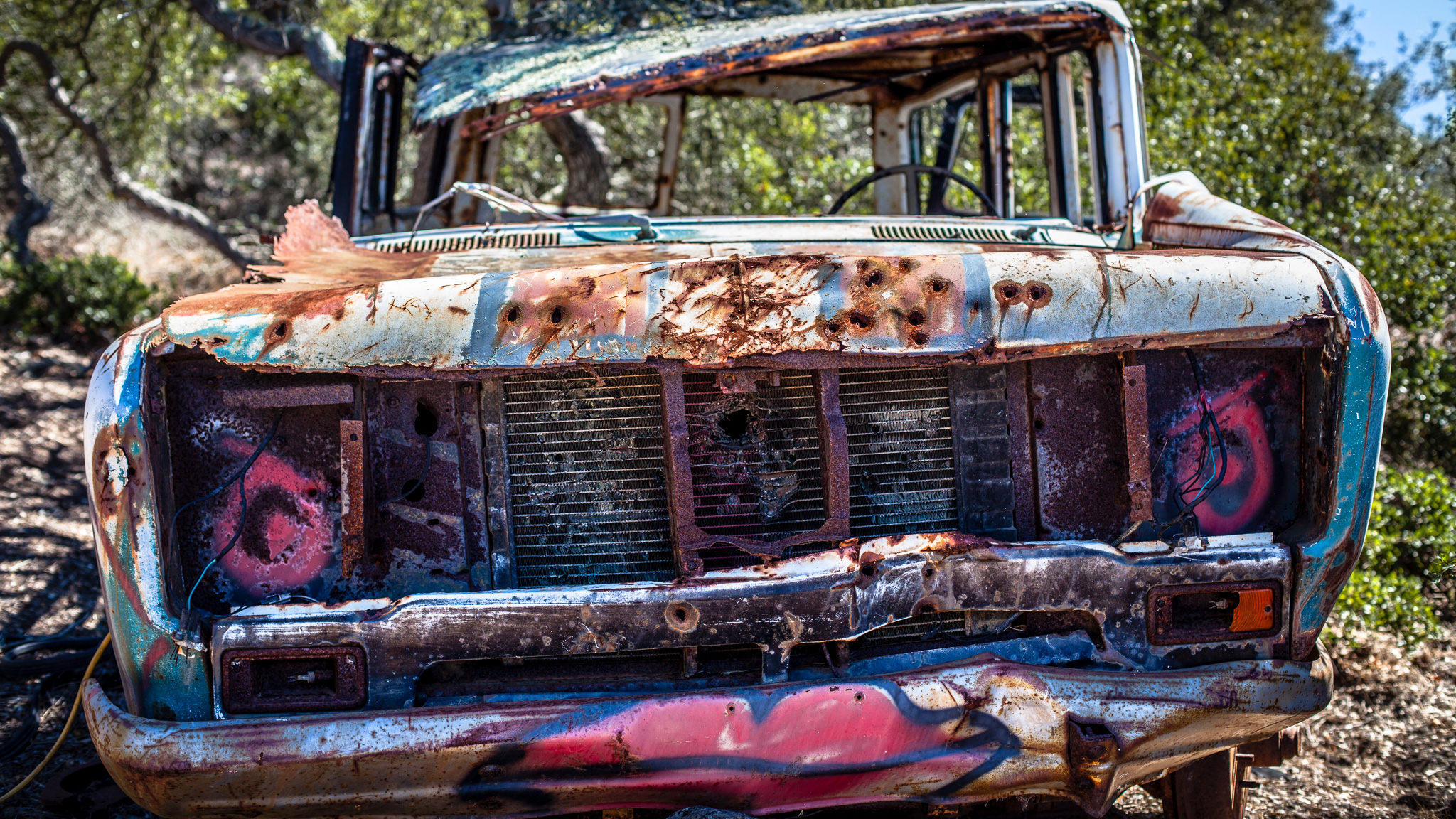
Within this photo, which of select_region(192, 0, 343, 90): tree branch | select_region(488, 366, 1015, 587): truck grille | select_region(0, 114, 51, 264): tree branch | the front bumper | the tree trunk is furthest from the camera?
select_region(0, 114, 51, 264): tree branch

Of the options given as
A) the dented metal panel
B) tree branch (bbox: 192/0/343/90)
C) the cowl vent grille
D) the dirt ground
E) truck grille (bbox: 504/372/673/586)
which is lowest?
the dirt ground

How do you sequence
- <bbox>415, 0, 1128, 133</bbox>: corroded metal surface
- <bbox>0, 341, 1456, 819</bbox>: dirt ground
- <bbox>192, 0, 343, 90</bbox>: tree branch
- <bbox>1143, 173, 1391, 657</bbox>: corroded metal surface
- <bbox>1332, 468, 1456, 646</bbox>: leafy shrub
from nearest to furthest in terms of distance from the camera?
<bbox>1143, 173, 1391, 657</bbox>: corroded metal surface < <bbox>0, 341, 1456, 819</bbox>: dirt ground < <bbox>415, 0, 1128, 133</bbox>: corroded metal surface < <bbox>1332, 468, 1456, 646</bbox>: leafy shrub < <bbox>192, 0, 343, 90</bbox>: tree branch

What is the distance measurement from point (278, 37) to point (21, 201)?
12.9ft

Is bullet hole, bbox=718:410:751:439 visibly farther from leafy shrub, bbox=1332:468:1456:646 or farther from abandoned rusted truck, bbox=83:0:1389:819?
leafy shrub, bbox=1332:468:1456:646

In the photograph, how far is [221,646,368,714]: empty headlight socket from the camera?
2.01 m

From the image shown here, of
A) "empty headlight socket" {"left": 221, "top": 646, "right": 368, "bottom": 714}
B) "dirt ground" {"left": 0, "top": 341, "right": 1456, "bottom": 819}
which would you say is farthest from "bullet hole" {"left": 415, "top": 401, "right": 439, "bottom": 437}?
"dirt ground" {"left": 0, "top": 341, "right": 1456, "bottom": 819}

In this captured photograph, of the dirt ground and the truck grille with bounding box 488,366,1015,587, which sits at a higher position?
the truck grille with bounding box 488,366,1015,587

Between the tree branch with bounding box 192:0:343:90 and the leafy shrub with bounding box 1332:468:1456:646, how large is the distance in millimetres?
6868

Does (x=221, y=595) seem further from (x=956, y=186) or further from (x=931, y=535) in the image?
(x=956, y=186)

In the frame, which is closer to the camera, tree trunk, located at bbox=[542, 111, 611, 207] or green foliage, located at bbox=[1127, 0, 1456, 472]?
green foliage, located at bbox=[1127, 0, 1456, 472]

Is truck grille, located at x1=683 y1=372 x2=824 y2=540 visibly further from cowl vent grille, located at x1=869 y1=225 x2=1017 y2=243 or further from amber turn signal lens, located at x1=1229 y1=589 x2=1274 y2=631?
cowl vent grille, located at x1=869 y1=225 x2=1017 y2=243

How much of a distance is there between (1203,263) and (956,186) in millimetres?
4010

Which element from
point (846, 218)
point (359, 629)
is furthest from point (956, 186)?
point (359, 629)

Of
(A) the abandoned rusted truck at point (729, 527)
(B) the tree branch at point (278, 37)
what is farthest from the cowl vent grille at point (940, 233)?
(B) the tree branch at point (278, 37)
